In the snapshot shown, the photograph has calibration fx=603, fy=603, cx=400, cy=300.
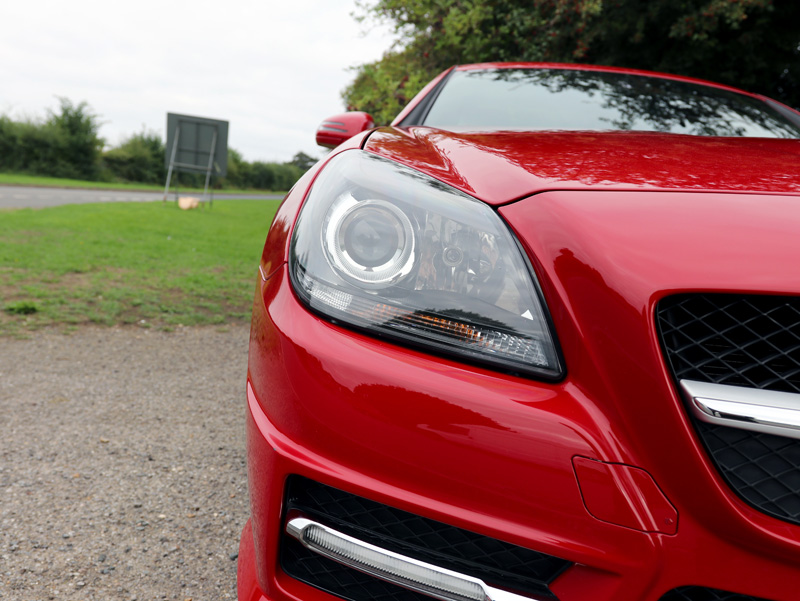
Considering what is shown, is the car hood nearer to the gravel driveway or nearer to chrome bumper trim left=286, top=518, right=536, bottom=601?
chrome bumper trim left=286, top=518, right=536, bottom=601

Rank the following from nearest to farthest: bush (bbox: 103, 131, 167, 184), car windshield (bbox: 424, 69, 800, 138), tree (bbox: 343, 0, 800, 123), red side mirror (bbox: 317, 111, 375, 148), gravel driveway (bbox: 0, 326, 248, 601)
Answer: gravel driveway (bbox: 0, 326, 248, 601) < car windshield (bbox: 424, 69, 800, 138) < red side mirror (bbox: 317, 111, 375, 148) < tree (bbox: 343, 0, 800, 123) < bush (bbox: 103, 131, 167, 184)

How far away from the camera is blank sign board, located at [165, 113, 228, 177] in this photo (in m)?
18.4

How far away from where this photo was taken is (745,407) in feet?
2.66

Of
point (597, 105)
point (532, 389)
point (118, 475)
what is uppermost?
point (597, 105)

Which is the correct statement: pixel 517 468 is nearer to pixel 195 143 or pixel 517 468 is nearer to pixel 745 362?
pixel 745 362

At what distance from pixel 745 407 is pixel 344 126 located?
6.44 feet

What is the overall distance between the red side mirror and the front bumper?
5.38ft

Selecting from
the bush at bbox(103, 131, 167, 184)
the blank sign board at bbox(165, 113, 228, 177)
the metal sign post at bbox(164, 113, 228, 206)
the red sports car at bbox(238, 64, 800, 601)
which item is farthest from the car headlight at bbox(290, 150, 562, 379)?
the bush at bbox(103, 131, 167, 184)

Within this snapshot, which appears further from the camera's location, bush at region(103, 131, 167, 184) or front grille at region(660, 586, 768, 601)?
bush at region(103, 131, 167, 184)

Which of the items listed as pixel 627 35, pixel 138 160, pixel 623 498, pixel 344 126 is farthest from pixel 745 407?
pixel 138 160

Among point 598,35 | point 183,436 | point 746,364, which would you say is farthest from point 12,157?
point 746,364

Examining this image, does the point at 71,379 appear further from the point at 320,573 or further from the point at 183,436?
the point at 320,573

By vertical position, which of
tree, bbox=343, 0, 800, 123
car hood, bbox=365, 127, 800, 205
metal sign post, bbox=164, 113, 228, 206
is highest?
tree, bbox=343, 0, 800, 123

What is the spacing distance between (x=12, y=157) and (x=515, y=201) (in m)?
39.0
